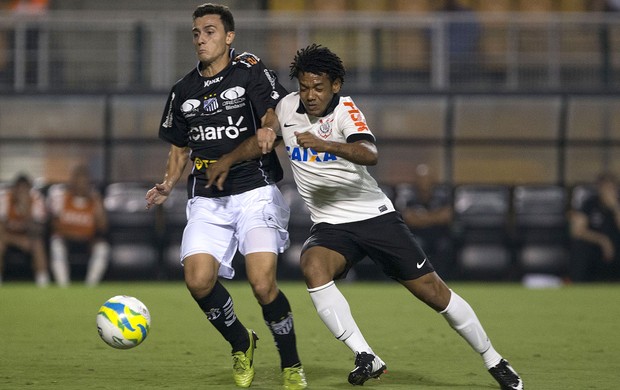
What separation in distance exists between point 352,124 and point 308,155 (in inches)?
16.1

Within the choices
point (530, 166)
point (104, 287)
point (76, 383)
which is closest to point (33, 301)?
point (104, 287)

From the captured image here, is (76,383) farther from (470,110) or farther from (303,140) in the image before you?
(470,110)

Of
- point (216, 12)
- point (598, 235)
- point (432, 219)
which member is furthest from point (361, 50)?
point (216, 12)

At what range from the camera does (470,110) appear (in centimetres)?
1688

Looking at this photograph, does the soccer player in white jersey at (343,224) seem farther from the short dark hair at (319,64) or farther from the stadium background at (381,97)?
the stadium background at (381,97)

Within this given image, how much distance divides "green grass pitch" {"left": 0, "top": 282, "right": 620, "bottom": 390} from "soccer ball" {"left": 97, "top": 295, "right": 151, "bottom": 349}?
26cm

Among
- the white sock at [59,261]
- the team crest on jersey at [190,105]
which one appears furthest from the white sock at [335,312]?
the white sock at [59,261]

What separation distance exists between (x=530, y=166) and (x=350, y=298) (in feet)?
14.5

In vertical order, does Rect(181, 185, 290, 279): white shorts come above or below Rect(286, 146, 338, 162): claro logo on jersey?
below

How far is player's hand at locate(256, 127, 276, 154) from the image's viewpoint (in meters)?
6.62

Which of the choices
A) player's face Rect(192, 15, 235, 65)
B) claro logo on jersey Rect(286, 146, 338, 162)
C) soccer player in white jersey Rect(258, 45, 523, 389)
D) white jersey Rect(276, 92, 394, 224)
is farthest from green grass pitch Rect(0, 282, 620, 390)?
player's face Rect(192, 15, 235, 65)

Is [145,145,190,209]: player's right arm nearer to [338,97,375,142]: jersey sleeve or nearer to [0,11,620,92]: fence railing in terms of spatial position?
[338,97,375,142]: jersey sleeve

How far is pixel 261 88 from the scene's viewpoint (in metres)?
7.21

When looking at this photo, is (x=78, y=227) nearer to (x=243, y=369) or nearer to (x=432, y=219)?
(x=432, y=219)
